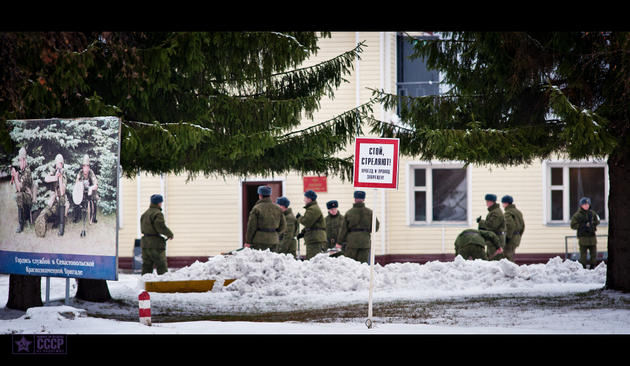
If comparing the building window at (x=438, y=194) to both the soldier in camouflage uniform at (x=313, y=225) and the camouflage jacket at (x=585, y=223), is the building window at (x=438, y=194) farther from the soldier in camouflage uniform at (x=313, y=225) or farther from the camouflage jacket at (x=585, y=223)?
the soldier in camouflage uniform at (x=313, y=225)

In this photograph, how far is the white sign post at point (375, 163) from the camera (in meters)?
10.5

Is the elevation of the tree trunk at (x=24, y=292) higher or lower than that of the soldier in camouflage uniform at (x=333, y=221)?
lower

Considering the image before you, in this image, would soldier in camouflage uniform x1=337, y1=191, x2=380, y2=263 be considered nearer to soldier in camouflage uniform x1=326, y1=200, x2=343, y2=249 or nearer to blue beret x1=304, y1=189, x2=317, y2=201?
blue beret x1=304, y1=189, x2=317, y2=201

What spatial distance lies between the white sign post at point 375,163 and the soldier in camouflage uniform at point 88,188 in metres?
3.15

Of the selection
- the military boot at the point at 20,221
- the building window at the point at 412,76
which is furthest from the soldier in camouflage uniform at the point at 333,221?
the military boot at the point at 20,221

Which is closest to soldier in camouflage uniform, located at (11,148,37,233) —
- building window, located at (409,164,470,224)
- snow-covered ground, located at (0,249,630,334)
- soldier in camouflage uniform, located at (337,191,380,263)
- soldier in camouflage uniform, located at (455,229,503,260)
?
snow-covered ground, located at (0,249,630,334)

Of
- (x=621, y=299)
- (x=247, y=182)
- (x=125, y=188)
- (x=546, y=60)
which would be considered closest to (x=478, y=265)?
(x=621, y=299)

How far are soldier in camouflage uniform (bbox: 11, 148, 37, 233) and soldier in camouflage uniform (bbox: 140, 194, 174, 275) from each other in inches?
273

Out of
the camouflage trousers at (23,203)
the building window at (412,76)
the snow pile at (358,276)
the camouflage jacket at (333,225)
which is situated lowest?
the snow pile at (358,276)

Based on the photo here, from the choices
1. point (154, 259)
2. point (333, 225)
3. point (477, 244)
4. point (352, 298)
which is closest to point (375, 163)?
point (352, 298)

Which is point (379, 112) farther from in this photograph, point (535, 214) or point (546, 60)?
point (546, 60)

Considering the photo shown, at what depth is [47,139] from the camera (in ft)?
33.8

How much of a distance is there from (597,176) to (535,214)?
2.09 meters

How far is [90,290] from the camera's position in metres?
13.6
